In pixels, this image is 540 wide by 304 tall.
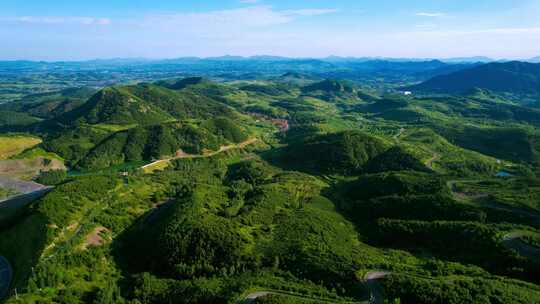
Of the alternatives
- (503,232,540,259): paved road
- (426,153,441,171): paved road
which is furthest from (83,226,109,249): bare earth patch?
(426,153,441,171): paved road

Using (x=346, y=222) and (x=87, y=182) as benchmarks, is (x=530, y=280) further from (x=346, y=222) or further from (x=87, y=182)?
(x=87, y=182)

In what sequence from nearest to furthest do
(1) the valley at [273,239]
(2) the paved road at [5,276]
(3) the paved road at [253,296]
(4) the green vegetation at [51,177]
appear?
(3) the paved road at [253,296], (1) the valley at [273,239], (2) the paved road at [5,276], (4) the green vegetation at [51,177]

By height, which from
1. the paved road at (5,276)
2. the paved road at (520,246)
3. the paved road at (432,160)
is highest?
the paved road at (520,246)

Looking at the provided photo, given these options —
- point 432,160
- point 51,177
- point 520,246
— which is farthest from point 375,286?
point 51,177

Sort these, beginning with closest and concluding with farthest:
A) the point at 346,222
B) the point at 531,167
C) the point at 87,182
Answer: the point at 346,222 → the point at 87,182 → the point at 531,167

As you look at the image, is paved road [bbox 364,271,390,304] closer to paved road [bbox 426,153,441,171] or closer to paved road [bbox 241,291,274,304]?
paved road [bbox 241,291,274,304]

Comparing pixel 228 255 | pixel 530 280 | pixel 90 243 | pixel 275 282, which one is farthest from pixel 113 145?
pixel 530 280

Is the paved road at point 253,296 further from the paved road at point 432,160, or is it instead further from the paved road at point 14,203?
the paved road at point 432,160

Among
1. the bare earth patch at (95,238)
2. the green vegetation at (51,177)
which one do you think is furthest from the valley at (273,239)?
the green vegetation at (51,177)
